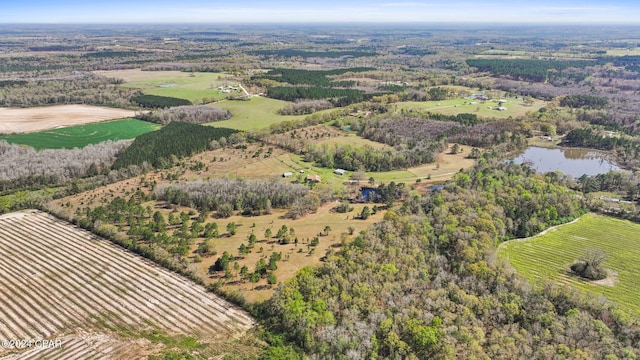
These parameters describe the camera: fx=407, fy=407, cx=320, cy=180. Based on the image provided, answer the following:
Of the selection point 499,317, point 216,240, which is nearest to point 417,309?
point 499,317

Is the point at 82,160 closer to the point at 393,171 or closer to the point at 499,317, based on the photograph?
the point at 393,171

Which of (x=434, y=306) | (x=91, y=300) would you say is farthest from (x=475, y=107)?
(x=91, y=300)

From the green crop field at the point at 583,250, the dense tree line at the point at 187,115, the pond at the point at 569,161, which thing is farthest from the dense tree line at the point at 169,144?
the pond at the point at 569,161

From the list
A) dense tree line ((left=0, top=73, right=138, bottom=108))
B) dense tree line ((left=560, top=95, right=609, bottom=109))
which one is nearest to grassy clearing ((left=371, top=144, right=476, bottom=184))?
dense tree line ((left=560, top=95, right=609, bottom=109))

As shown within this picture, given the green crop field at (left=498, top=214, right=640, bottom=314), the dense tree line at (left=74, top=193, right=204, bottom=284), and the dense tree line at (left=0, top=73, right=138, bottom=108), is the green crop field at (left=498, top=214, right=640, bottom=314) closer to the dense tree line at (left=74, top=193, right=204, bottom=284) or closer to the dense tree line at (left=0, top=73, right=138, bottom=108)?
the dense tree line at (left=74, top=193, right=204, bottom=284)

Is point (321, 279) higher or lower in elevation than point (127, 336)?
higher

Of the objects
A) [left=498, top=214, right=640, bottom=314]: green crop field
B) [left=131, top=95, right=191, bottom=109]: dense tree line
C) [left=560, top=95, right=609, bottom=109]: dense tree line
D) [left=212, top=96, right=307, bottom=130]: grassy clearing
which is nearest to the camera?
[left=498, top=214, right=640, bottom=314]: green crop field
